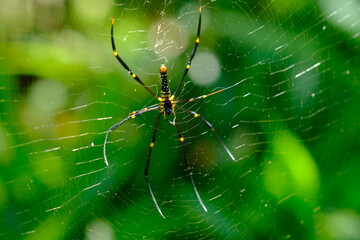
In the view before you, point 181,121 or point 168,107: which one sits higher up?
point 168,107

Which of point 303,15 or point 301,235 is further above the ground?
point 303,15

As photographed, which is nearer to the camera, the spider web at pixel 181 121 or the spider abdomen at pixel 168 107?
the spider web at pixel 181 121

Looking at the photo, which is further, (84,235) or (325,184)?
(325,184)

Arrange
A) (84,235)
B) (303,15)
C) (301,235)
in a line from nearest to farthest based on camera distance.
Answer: (84,235)
(301,235)
(303,15)

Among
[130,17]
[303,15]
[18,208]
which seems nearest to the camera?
[18,208]

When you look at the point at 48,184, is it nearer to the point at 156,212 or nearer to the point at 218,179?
the point at 156,212

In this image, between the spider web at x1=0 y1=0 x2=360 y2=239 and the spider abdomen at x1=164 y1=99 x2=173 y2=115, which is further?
the spider abdomen at x1=164 y1=99 x2=173 y2=115

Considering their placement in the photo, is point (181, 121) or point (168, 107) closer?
point (168, 107)

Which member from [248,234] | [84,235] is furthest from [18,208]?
[248,234]
